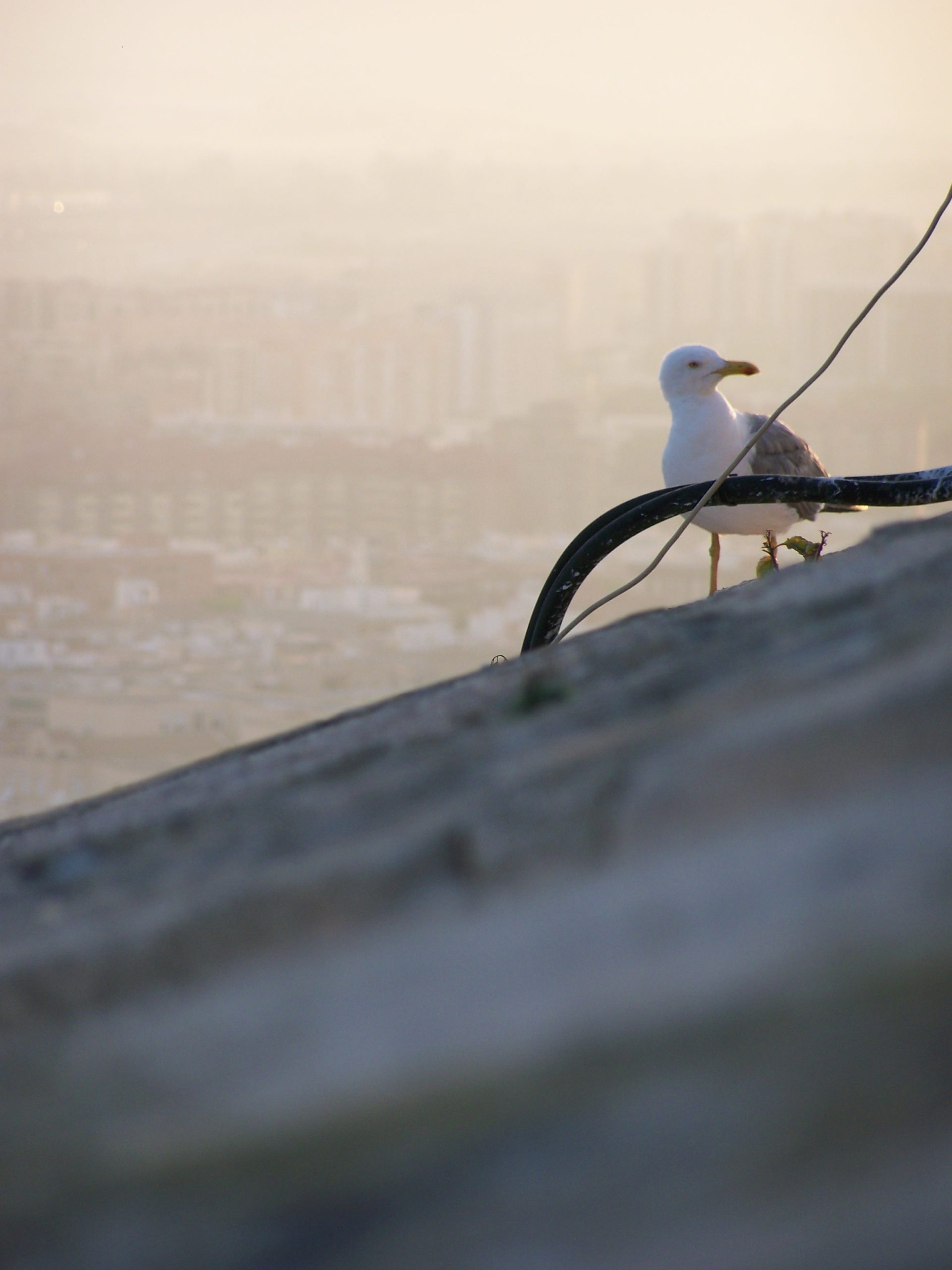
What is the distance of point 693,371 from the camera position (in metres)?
2.08

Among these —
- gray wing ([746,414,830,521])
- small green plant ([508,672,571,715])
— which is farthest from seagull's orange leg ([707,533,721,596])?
small green plant ([508,672,571,715])

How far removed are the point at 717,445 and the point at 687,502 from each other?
1081mm

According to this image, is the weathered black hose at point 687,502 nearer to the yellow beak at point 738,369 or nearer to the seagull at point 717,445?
the seagull at point 717,445

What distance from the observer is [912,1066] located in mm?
214

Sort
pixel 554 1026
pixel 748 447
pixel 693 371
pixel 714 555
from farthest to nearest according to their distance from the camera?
1. pixel 693 371
2. pixel 714 555
3. pixel 748 447
4. pixel 554 1026

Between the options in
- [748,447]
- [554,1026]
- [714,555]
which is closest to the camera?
[554,1026]

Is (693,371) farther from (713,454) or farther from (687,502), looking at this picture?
(687,502)

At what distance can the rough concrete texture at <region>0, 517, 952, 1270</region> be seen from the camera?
213 mm

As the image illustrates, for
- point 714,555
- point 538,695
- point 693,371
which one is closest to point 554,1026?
point 538,695

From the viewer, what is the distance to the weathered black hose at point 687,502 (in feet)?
2.48

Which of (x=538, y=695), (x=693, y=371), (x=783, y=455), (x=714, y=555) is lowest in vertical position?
(x=714, y=555)

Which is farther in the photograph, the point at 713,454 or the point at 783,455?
the point at 783,455

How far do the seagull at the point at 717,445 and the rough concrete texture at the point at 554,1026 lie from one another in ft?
4.75

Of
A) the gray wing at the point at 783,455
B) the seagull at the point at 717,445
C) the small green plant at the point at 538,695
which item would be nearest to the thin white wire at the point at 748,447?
the small green plant at the point at 538,695
